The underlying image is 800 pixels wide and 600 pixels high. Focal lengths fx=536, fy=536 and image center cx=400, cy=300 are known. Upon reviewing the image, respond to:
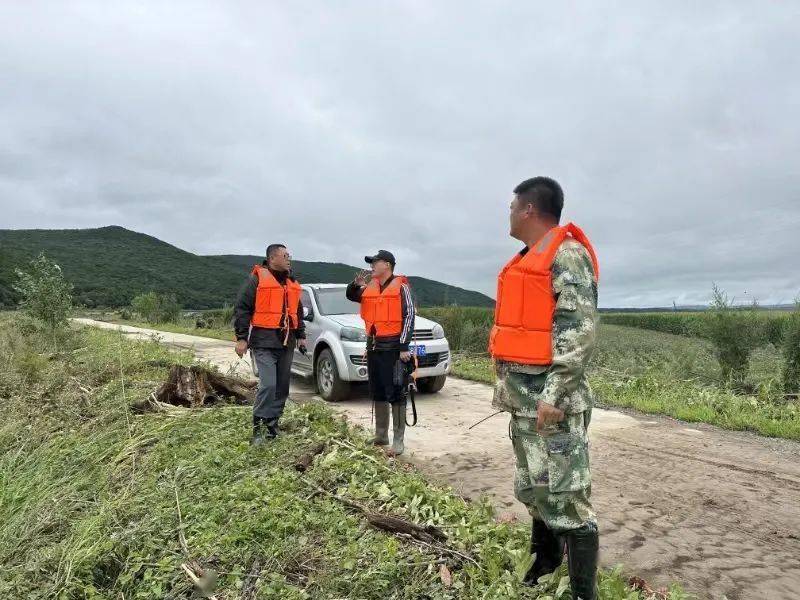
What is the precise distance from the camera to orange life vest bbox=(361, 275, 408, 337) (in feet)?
18.3

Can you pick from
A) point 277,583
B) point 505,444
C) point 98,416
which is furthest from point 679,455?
point 98,416

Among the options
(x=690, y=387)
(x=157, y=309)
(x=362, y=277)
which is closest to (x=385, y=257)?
(x=362, y=277)

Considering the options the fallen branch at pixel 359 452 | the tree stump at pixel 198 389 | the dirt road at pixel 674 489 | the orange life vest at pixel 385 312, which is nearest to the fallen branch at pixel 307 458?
the fallen branch at pixel 359 452

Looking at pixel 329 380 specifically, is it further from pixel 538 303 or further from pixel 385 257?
pixel 538 303

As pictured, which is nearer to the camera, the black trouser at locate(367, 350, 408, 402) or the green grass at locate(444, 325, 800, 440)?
the black trouser at locate(367, 350, 408, 402)

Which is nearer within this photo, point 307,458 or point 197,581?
point 197,581

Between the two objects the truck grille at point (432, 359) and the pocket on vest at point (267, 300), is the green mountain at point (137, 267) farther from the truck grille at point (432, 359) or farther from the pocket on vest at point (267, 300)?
the pocket on vest at point (267, 300)

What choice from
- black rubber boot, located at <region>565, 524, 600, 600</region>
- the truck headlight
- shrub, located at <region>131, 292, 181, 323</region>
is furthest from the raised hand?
shrub, located at <region>131, 292, 181, 323</region>

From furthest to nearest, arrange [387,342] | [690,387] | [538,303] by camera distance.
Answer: [690,387]
[387,342]
[538,303]

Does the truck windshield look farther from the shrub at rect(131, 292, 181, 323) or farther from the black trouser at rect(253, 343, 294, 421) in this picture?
the shrub at rect(131, 292, 181, 323)

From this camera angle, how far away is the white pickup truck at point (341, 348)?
26.2ft

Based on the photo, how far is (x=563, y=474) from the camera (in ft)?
8.16

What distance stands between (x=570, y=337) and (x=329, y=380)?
627 cm

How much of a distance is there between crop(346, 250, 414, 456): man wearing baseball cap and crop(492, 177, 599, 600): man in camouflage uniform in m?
2.88
